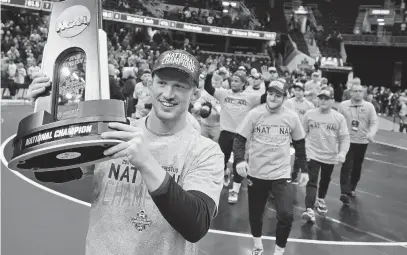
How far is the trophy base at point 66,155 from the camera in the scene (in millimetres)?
1116

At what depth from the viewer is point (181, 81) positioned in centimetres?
160

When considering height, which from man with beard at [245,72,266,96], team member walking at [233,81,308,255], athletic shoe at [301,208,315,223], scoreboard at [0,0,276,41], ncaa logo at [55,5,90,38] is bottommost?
athletic shoe at [301,208,315,223]

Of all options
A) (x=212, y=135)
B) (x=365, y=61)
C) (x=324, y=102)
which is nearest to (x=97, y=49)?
(x=324, y=102)

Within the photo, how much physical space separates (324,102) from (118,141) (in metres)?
5.37

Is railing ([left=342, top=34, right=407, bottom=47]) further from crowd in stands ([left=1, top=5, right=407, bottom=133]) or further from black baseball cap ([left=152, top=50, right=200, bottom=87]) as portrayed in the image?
black baseball cap ([left=152, top=50, right=200, bottom=87])

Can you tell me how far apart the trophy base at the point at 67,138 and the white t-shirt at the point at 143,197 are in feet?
1.37

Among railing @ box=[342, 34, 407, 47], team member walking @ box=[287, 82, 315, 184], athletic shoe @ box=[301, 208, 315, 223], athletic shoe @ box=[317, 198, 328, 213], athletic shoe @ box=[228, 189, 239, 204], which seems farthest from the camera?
railing @ box=[342, 34, 407, 47]

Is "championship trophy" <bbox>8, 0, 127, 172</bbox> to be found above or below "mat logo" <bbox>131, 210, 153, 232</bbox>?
above

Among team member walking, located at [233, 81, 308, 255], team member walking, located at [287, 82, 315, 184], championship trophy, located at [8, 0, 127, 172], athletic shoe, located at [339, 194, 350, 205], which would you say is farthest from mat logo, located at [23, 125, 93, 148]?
team member walking, located at [287, 82, 315, 184]

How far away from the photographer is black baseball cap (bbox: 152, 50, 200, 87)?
157cm

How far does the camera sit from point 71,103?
53.2 inches

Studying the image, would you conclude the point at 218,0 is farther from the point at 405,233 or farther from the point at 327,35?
the point at 405,233

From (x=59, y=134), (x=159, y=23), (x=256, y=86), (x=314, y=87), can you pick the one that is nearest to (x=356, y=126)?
(x=256, y=86)

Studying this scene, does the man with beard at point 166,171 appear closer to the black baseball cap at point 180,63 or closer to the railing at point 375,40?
the black baseball cap at point 180,63
